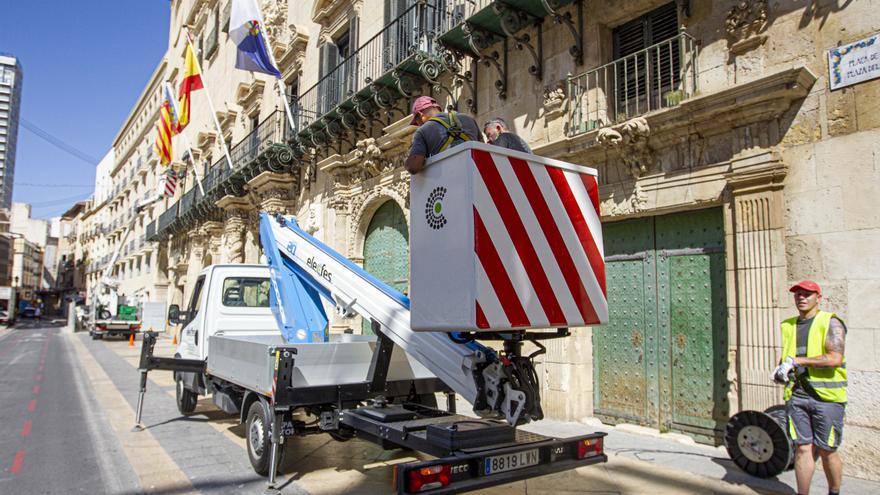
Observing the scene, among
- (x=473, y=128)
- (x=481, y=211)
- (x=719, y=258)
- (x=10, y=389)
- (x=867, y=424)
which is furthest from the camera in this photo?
(x=10, y=389)

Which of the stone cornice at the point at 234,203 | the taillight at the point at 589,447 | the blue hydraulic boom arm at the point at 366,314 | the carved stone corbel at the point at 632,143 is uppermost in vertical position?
the stone cornice at the point at 234,203

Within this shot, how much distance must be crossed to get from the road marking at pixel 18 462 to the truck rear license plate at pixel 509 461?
5248mm

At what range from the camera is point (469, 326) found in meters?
3.07

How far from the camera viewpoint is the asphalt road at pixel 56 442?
17.1 feet

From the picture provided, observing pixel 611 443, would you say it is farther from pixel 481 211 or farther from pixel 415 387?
pixel 481 211

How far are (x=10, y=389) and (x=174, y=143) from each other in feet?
90.4

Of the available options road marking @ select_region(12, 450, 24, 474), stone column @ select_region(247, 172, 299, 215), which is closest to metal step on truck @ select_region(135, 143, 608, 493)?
road marking @ select_region(12, 450, 24, 474)

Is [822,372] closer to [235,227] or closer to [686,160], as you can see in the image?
[686,160]

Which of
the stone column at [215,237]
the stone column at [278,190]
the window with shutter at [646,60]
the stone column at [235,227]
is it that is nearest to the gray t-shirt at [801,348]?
the window with shutter at [646,60]

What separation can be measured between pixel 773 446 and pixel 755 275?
5.97 ft

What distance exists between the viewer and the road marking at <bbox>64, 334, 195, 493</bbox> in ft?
17.0

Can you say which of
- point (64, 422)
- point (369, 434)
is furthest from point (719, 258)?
point (64, 422)

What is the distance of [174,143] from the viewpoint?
116 feet

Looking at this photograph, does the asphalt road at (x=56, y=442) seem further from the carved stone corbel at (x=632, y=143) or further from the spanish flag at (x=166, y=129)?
the spanish flag at (x=166, y=129)
